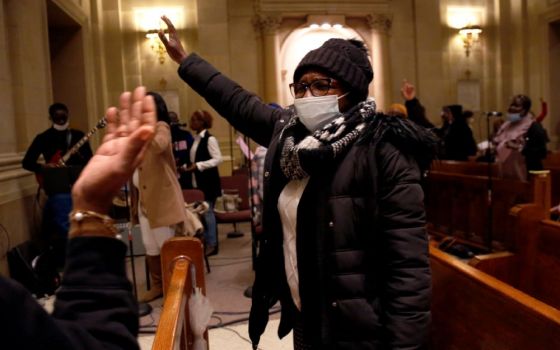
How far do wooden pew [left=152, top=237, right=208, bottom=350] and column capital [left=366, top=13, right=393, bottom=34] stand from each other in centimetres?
952

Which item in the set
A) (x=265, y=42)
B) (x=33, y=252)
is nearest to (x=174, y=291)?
(x=33, y=252)

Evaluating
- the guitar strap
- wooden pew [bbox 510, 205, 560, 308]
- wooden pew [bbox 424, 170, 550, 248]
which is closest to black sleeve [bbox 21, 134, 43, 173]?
the guitar strap

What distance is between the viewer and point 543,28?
10.7m

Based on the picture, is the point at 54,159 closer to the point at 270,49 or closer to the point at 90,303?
the point at 90,303

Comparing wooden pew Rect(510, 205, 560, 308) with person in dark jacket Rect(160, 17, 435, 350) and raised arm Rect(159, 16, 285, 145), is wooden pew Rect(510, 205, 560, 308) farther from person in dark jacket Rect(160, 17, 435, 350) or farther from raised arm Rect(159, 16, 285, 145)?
raised arm Rect(159, 16, 285, 145)

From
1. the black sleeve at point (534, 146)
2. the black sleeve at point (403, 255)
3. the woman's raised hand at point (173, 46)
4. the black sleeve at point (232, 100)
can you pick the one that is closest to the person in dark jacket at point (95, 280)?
the black sleeve at point (403, 255)

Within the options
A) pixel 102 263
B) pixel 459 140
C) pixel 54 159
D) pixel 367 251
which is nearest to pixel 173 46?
pixel 367 251

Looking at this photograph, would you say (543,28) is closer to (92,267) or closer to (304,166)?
(304,166)

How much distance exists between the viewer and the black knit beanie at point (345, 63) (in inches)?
72.1

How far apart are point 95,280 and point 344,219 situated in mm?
1019

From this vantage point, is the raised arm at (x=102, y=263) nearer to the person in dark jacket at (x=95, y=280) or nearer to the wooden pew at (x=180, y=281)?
the person in dark jacket at (x=95, y=280)

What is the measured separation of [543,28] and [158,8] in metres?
7.81

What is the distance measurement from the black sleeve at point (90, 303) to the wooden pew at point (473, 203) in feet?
13.8

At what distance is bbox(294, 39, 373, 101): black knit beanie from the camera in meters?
1.83
